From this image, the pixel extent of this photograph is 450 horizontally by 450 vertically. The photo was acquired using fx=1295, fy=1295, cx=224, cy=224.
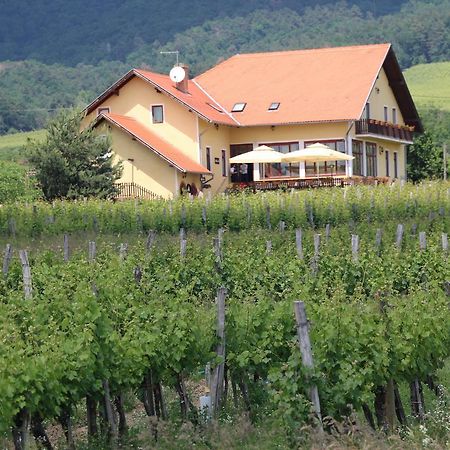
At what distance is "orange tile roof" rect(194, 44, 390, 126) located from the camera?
55.0 metres

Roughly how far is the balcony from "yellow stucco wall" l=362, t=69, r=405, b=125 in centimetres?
55

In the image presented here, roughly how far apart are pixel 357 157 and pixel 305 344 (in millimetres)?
44364

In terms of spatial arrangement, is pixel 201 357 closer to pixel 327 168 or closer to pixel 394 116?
pixel 327 168

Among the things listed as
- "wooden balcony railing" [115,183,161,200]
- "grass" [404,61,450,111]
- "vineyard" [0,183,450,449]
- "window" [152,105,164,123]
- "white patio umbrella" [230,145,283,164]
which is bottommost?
"vineyard" [0,183,450,449]

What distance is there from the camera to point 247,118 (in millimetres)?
55531

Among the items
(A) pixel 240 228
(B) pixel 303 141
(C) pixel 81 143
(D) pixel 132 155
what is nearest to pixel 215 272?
(A) pixel 240 228

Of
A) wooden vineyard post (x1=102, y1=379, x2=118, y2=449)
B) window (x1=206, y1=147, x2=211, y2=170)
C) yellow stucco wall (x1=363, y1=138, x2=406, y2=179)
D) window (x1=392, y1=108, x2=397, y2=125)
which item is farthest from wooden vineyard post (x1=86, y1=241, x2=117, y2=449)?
window (x1=392, y1=108, x2=397, y2=125)

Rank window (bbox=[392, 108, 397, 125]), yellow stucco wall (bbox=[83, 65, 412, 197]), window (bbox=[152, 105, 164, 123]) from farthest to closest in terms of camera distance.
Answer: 1. window (bbox=[392, 108, 397, 125])
2. window (bbox=[152, 105, 164, 123])
3. yellow stucco wall (bbox=[83, 65, 412, 197])

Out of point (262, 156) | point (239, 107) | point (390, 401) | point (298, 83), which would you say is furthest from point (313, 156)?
point (390, 401)

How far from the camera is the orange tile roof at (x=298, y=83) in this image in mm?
54969

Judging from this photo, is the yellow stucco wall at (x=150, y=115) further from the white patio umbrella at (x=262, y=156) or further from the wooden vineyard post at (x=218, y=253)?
the wooden vineyard post at (x=218, y=253)

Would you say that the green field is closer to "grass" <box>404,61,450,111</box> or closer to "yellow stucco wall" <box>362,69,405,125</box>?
"grass" <box>404,61,450,111</box>

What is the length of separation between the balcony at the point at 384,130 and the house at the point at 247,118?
60 mm

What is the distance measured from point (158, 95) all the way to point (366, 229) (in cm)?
2645
